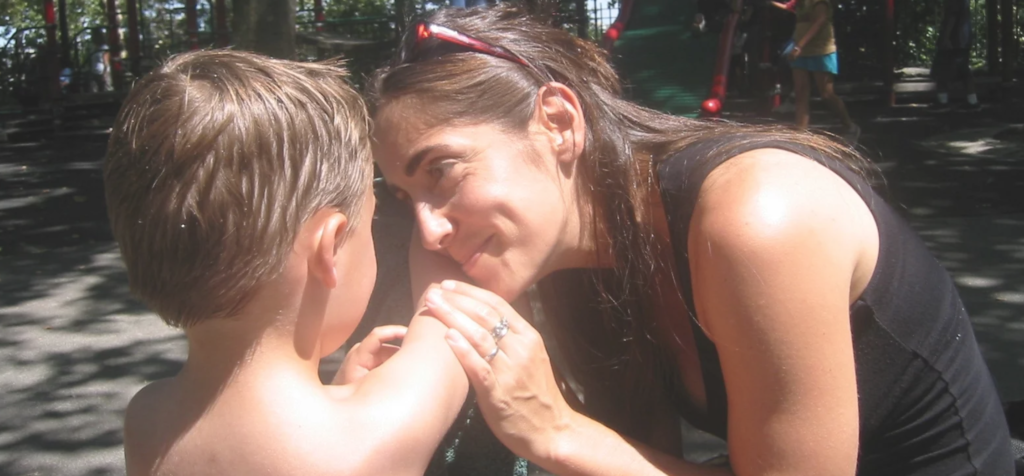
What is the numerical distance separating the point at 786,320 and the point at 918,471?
0.52 metres

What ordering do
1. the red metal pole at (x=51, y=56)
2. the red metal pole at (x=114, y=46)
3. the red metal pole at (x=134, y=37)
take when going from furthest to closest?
1. the red metal pole at (x=114, y=46)
2. the red metal pole at (x=134, y=37)
3. the red metal pole at (x=51, y=56)

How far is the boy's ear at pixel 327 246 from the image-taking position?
1.43 m

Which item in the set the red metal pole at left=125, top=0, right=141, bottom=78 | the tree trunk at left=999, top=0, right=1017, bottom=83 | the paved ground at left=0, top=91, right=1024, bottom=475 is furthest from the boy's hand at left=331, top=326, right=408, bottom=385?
the red metal pole at left=125, top=0, right=141, bottom=78

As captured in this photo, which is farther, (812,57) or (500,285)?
(812,57)

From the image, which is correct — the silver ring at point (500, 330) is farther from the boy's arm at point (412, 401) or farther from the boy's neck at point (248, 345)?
the boy's neck at point (248, 345)

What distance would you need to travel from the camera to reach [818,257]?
5.02 ft

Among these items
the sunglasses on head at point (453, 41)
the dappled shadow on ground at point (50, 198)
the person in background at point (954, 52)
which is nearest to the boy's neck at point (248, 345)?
the sunglasses on head at point (453, 41)

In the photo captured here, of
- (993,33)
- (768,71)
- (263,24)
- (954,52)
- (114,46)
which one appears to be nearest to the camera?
(263,24)

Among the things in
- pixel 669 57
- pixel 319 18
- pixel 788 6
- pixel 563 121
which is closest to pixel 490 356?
pixel 563 121

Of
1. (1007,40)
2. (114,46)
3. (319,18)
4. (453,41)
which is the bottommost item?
(114,46)

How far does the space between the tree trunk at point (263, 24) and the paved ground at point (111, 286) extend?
1.35 meters

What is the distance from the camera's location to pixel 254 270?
53.3 inches

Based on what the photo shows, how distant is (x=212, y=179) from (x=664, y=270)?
2.83 feet

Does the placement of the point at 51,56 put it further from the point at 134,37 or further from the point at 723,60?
the point at 723,60
